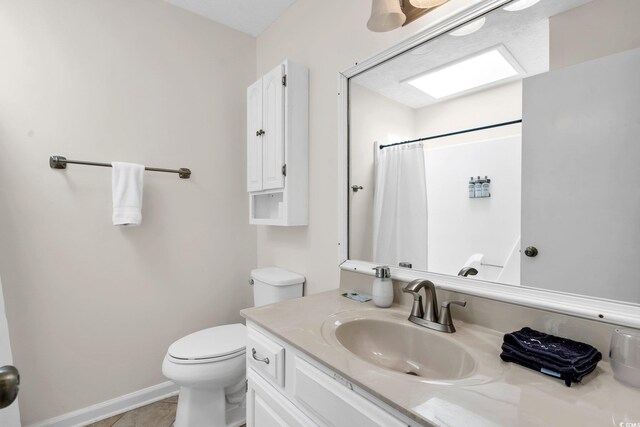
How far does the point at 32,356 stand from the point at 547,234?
2242mm

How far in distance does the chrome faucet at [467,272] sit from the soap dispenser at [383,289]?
0.82 feet

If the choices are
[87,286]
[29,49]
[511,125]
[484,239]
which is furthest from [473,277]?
[29,49]

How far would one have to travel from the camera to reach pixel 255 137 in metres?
1.85

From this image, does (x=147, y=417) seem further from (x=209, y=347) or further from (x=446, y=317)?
(x=446, y=317)

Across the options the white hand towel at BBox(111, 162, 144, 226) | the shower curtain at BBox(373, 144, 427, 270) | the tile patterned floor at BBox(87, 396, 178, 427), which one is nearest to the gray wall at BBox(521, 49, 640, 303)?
the shower curtain at BBox(373, 144, 427, 270)

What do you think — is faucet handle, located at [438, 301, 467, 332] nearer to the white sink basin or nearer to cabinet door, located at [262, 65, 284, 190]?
the white sink basin

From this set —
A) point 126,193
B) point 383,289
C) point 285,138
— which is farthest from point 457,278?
point 126,193

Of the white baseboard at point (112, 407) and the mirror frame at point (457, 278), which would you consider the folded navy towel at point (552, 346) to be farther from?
the white baseboard at point (112, 407)

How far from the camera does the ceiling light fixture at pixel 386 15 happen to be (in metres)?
1.08

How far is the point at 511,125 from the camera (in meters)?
0.92

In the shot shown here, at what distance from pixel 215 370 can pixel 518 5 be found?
1.80 metres

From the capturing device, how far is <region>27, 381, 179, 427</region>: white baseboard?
1.56 metres

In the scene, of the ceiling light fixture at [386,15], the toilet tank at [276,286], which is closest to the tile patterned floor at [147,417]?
the toilet tank at [276,286]

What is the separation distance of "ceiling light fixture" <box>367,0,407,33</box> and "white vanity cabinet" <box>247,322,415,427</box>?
115 centimetres
